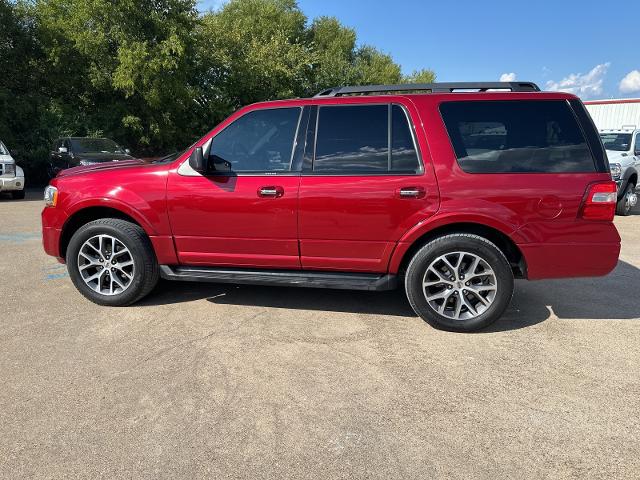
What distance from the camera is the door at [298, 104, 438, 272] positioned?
3668mm

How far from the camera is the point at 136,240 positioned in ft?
13.4

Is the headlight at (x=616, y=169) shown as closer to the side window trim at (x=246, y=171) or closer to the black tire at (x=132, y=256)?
the side window trim at (x=246, y=171)

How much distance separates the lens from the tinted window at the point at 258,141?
391 cm

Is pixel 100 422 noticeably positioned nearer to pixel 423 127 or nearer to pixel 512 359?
pixel 512 359

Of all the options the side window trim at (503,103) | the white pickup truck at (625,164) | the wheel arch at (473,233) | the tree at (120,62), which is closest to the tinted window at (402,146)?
the side window trim at (503,103)

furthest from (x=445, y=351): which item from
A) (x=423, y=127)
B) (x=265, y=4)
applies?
(x=265, y=4)

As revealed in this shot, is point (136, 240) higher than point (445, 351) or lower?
higher

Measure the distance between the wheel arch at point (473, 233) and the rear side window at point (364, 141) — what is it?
1.79 feet

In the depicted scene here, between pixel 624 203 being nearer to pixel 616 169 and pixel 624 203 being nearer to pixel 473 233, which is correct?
pixel 616 169

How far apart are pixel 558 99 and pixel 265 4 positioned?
3799 cm

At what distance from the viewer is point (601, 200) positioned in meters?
3.48

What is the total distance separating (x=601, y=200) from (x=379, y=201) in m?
1.64

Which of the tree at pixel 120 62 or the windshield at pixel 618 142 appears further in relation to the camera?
the tree at pixel 120 62

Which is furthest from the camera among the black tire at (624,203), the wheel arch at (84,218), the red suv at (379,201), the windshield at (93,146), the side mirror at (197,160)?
the windshield at (93,146)
